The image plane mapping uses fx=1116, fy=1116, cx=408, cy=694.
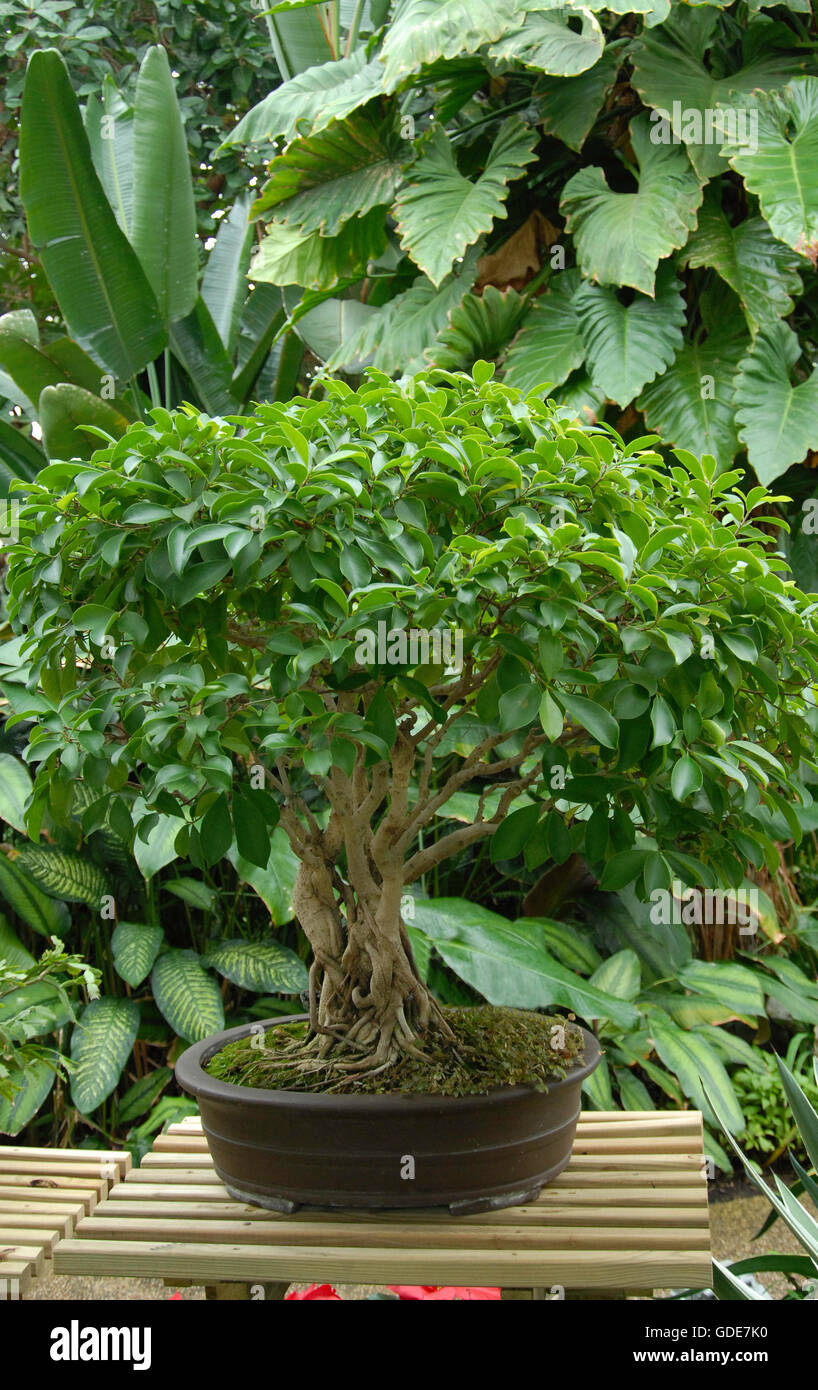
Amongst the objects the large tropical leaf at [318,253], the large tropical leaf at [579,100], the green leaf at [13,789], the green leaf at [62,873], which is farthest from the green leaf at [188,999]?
the large tropical leaf at [579,100]

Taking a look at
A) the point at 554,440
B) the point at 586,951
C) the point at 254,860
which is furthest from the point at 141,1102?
the point at 554,440

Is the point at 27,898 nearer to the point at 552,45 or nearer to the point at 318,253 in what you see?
the point at 318,253

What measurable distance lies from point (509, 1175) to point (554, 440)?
756mm

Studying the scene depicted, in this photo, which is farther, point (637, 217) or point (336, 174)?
point (336, 174)

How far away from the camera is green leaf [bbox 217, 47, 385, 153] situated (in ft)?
9.77

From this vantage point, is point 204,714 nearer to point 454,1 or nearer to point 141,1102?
point 141,1102

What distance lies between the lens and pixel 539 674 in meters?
0.94

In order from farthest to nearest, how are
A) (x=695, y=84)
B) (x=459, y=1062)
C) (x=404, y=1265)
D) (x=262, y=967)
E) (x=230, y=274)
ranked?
(x=230, y=274) → (x=695, y=84) → (x=262, y=967) → (x=459, y=1062) → (x=404, y=1265)

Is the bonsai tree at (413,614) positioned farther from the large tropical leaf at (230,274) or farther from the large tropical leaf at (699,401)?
the large tropical leaf at (230,274)

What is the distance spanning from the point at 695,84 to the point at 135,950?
260 cm

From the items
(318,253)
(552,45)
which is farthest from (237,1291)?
(318,253)

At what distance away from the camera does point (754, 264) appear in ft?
9.34

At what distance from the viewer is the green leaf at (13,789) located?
2.55m

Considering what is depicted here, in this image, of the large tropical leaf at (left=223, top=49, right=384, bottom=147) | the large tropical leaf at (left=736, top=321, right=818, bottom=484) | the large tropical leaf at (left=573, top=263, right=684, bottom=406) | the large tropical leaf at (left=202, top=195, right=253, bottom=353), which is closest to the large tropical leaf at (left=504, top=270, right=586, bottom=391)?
the large tropical leaf at (left=573, top=263, right=684, bottom=406)
